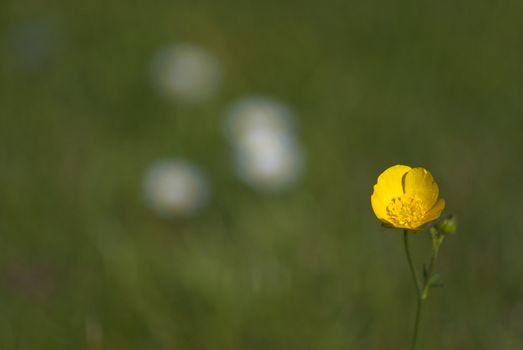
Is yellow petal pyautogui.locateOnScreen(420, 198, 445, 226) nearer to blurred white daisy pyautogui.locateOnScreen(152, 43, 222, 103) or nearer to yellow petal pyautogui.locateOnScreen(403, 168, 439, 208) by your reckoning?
yellow petal pyautogui.locateOnScreen(403, 168, 439, 208)

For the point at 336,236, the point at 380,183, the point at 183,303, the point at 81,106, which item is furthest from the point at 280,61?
the point at 380,183

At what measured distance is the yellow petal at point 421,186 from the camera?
3.79ft

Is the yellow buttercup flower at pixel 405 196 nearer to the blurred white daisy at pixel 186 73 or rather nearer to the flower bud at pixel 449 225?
the flower bud at pixel 449 225

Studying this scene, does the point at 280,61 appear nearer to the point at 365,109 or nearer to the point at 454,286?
the point at 365,109

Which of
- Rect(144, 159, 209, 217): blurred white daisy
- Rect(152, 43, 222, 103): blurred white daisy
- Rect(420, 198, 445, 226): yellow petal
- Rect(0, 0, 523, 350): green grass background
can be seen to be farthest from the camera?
Rect(152, 43, 222, 103): blurred white daisy

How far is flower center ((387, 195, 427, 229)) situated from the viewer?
3.76 ft

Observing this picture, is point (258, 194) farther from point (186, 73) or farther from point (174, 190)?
point (186, 73)

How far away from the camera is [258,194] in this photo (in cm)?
242

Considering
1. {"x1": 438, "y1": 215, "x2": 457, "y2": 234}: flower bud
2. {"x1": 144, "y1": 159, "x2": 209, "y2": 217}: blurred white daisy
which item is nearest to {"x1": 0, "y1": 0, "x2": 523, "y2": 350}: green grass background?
{"x1": 144, "y1": 159, "x2": 209, "y2": 217}: blurred white daisy

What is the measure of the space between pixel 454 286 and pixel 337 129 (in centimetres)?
90

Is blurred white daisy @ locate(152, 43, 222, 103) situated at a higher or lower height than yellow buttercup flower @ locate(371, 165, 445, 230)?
lower

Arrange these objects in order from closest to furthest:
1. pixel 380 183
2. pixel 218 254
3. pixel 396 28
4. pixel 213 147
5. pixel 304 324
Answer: pixel 380 183 → pixel 304 324 → pixel 218 254 → pixel 213 147 → pixel 396 28

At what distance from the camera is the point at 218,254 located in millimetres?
2098

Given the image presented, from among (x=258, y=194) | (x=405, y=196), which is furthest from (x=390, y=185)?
(x=258, y=194)
